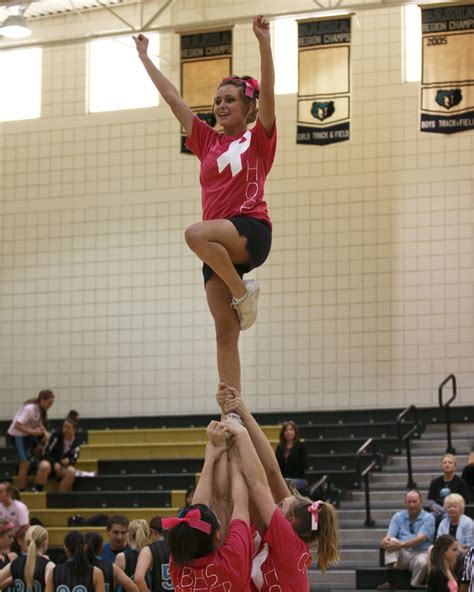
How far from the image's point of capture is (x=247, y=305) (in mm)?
5699

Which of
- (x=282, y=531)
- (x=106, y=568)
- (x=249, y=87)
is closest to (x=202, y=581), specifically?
(x=282, y=531)

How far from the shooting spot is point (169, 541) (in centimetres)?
502

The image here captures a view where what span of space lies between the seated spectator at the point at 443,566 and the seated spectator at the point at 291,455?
3895 millimetres

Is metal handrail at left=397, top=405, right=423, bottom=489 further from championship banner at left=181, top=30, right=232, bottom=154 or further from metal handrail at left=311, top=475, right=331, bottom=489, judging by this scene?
championship banner at left=181, top=30, right=232, bottom=154

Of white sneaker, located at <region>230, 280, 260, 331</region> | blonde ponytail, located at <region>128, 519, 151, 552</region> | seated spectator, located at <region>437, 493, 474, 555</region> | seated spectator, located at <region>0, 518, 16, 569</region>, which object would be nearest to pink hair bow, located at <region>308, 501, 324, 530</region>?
white sneaker, located at <region>230, 280, 260, 331</region>

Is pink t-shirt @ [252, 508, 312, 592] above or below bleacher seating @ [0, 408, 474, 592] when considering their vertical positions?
above

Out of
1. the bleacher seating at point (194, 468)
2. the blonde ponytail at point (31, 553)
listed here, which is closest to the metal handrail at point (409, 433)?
the bleacher seating at point (194, 468)

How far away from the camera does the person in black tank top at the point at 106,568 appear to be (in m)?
8.99

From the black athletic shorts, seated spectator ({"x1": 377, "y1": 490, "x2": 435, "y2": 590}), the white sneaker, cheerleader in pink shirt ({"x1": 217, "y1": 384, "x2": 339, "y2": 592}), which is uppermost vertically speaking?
the black athletic shorts

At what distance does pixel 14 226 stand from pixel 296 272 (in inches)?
194

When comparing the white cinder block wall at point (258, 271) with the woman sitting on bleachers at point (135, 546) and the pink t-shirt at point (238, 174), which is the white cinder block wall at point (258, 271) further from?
the pink t-shirt at point (238, 174)

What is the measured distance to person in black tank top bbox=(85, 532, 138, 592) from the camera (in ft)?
29.5

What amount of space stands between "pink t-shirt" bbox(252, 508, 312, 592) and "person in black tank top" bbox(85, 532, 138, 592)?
3.84 metres

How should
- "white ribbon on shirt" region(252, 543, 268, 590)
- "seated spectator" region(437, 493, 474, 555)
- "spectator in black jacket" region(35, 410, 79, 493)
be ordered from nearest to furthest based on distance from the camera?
"white ribbon on shirt" region(252, 543, 268, 590)
"seated spectator" region(437, 493, 474, 555)
"spectator in black jacket" region(35, 410, 79, 493)
